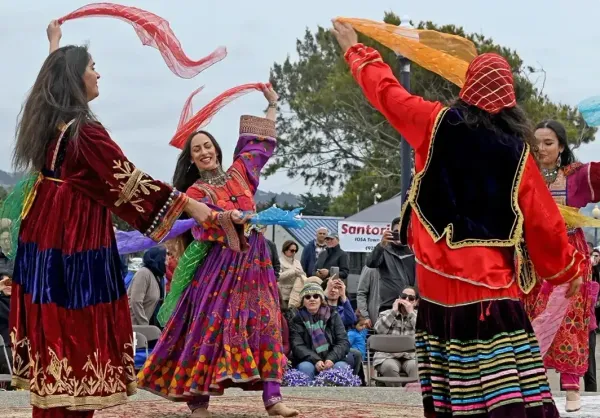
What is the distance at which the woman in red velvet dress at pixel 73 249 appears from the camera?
16.0ft

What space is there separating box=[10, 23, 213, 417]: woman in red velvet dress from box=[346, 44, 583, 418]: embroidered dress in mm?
1119

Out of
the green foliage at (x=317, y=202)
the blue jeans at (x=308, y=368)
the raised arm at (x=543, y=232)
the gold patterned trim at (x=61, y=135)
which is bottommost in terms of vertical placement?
the blue jeans at (x=308, y=368)

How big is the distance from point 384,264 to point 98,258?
6576 mm

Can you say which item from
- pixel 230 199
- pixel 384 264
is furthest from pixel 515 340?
pixel 384 264

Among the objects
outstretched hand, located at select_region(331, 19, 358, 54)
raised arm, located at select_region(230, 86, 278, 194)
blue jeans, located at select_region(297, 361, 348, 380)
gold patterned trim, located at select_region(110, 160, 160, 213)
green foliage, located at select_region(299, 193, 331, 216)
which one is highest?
green foliage, located at select_region(299, 193, 331, 216)

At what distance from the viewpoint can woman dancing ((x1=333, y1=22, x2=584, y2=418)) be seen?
15.2 feet

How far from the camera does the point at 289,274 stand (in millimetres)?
11430

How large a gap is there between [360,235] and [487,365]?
1198 cm

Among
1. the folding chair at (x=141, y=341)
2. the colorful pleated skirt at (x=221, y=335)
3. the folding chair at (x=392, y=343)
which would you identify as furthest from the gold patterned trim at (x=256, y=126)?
the folding chair at (x=392, y=343)

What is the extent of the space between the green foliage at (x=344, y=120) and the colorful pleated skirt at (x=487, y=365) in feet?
77.9

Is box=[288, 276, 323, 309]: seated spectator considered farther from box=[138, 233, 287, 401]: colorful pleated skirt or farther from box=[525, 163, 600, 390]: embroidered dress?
box=[525, 163, 600, 390]: embroidered dress

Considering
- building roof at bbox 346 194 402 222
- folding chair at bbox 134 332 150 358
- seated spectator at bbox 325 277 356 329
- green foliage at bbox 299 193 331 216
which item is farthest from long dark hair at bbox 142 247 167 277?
green foliage at bbox 299 193 331 216

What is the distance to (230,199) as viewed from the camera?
693cm

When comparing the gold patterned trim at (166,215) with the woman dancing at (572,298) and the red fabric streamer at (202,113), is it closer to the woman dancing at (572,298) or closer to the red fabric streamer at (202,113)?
the red fabric streamer at (202,113)
